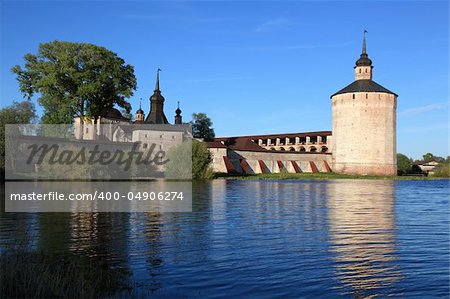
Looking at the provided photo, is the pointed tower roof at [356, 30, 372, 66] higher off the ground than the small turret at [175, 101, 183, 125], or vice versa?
the pointed tower roof at [356, 30, 372, 66]

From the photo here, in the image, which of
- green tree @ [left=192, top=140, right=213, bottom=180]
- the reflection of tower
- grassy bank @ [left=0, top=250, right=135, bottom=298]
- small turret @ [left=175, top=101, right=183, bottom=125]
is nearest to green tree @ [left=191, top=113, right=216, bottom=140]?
small turret @ [left=175, top=101, right=183, bottom=125]

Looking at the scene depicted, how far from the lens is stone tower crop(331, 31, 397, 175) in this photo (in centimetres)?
6078

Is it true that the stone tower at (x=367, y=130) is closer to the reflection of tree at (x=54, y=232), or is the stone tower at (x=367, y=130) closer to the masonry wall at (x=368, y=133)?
the masonry wall at (x=368, y=133)

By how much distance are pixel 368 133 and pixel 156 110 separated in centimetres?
2604

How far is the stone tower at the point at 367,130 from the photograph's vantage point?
60.8m

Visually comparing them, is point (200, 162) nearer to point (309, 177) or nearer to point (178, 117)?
point (309, 177)

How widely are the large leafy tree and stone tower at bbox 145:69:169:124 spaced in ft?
45.8

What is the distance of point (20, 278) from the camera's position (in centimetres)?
646

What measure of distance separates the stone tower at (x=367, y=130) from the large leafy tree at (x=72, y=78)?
103ft

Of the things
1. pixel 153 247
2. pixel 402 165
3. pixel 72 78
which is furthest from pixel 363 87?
pixel 153 247

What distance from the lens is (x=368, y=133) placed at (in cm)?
6088

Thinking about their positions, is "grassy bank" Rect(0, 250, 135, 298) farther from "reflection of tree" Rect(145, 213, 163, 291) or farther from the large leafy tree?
the large leafy tree

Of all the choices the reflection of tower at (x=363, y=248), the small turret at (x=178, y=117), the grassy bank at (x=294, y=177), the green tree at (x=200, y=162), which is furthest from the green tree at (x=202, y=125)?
the reflection of tower at (x=363, y=248)

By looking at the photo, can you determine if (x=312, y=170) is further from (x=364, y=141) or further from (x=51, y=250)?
(x=51, y=250)
